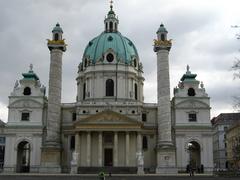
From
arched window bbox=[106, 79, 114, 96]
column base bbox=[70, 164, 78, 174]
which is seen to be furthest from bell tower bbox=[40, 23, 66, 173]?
arched window bbox=[106, 79, 114, 96]

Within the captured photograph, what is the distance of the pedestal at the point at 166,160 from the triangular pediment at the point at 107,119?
24.8 ft

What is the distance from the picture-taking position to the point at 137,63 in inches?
3435

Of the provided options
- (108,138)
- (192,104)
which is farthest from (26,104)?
(192,104)

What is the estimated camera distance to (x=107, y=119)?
7300 centimetres

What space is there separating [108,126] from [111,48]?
1948cm

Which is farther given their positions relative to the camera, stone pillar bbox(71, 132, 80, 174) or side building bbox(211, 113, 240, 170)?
side building bbox(211, 113, 240, 170)

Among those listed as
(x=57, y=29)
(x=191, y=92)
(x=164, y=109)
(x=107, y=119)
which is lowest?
(x=107, y=119)

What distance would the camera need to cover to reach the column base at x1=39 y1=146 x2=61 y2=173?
67.6 m

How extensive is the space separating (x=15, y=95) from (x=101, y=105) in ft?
54.8

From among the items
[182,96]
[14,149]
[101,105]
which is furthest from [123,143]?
[14,149]

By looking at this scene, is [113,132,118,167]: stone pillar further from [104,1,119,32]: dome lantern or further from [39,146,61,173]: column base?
[104,1,119,32]: dome lantern

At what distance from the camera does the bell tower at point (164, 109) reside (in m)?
67.6

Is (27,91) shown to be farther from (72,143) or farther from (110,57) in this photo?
(110,57)

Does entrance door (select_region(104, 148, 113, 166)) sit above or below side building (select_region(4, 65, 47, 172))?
below
